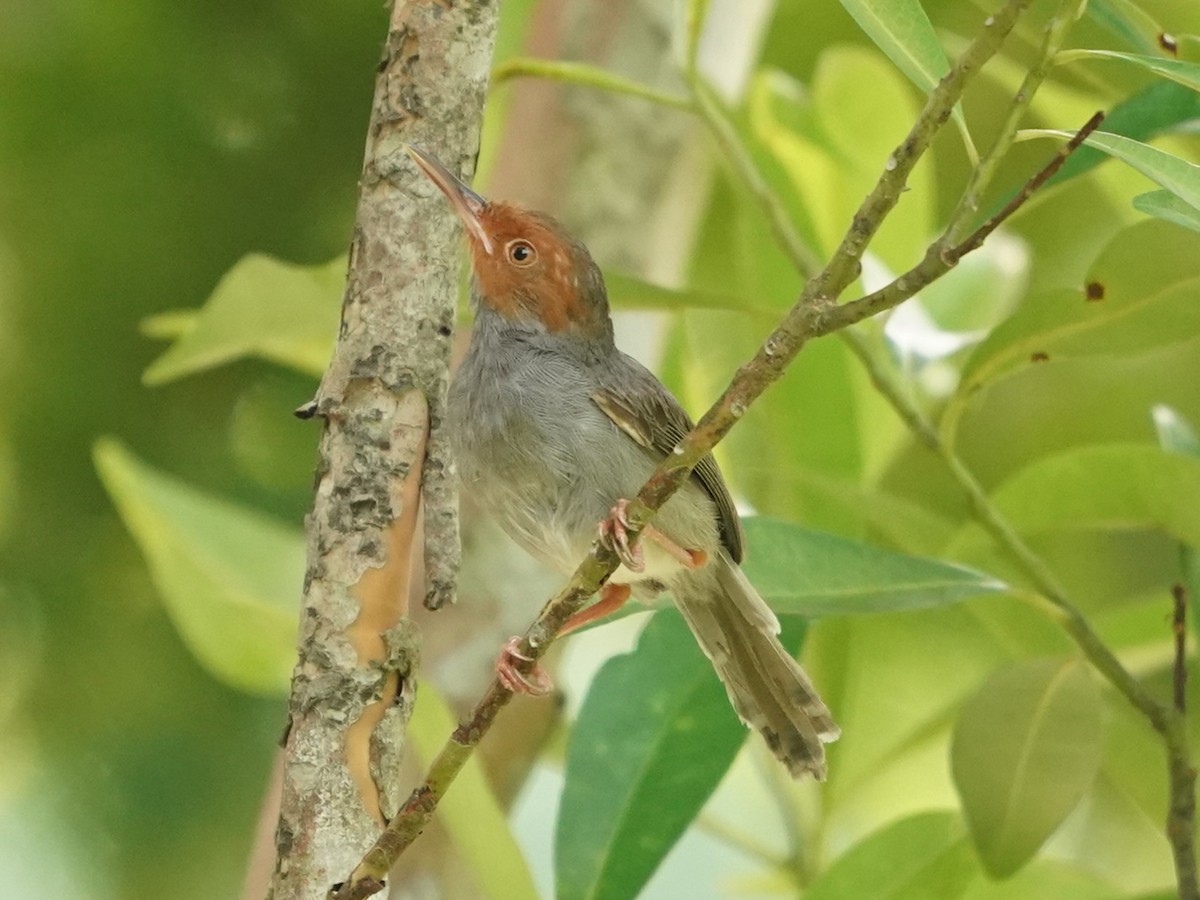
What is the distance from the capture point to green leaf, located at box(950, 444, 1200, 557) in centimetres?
254

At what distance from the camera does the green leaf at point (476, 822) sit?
2.47 m

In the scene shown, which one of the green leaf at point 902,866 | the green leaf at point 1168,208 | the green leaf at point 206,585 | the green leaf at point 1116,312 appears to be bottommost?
the green leaf at point 902,866

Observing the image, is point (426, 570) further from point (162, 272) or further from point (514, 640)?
point (162, 272)

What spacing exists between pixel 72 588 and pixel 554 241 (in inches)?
62.5

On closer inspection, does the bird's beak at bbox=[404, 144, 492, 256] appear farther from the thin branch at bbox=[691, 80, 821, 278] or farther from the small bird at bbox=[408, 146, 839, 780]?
the thin branch at bbox=[691, 80, 821, 278]

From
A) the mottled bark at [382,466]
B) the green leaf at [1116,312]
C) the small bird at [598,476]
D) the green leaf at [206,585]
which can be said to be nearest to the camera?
the mottled bark at [382,466]

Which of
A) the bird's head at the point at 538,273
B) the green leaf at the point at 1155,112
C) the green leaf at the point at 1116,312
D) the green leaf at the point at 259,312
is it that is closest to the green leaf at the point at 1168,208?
the green leaf at the point at 1116,312

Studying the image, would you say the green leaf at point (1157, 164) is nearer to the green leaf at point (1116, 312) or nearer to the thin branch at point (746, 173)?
the green leaf at point (1116, 312)

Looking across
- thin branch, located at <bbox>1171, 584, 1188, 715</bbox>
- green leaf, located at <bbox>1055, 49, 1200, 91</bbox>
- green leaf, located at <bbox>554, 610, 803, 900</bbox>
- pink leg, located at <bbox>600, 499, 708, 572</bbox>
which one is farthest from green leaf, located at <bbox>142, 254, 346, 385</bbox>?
thin branch, located at <bbox>1171, 584, 1188, 715</bbox>

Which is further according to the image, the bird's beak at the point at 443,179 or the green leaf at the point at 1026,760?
the green leaf at the point at 1026,760

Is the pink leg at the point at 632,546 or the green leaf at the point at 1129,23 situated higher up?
the green leaf at the point at 1129,23

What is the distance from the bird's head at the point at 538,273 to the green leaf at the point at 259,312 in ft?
1.21

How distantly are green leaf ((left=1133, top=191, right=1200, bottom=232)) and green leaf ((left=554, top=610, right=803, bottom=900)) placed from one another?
3.98 ft

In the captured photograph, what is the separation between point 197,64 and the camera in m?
3.79
